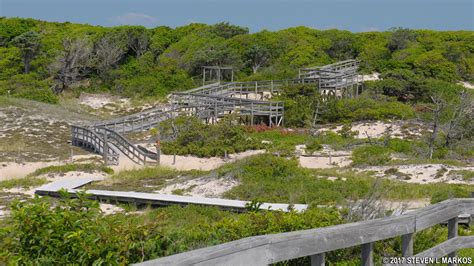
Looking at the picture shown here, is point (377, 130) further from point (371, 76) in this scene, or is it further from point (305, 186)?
point (305, 186)

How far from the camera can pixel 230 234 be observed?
6.46m

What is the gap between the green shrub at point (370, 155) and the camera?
68.3 ft

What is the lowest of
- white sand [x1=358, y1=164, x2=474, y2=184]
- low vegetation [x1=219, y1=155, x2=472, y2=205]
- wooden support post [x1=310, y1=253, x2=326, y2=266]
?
white sand [x1=358, y1=164, x2=474, y2=184]

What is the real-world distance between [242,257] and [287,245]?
0.33 metres

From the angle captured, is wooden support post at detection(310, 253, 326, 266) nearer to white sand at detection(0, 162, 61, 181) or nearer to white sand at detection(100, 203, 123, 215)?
white sand at detection(100, 203, 123, 215)

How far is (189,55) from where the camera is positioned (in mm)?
46250

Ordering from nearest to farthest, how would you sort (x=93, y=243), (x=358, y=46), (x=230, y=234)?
(x=93, y=243)
(x=230, y=234)
(x=358, y=46)

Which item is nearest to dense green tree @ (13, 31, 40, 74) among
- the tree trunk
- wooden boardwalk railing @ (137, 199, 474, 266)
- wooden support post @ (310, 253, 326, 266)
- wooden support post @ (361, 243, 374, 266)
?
the tree trunk

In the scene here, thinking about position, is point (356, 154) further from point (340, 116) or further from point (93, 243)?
point (93, 243)

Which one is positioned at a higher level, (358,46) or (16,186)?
(358,46)

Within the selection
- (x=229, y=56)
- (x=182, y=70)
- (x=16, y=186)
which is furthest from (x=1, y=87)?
(x=16, y=186)

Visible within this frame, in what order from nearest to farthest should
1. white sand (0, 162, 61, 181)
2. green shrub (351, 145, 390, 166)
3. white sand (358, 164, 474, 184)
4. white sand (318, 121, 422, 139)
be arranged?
white sand (358, 164, 474, 184) → white sand (0, 162, 61, 181) → green shrub (351, 145, 390, 166) → white sand (318, 121, 422, 139)

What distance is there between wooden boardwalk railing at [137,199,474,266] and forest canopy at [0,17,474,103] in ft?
114

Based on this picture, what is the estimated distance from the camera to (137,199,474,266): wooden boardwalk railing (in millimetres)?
3266
